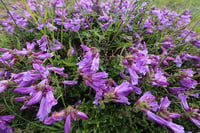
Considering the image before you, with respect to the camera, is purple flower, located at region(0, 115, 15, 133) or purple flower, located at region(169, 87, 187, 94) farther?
purple flower, located at region(169, 87, 187, 94)

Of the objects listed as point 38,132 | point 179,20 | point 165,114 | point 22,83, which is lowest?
point 38,132

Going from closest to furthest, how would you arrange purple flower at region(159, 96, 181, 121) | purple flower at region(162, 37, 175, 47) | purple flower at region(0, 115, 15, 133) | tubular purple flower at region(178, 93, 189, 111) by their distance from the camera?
purple flower at region(159, 96, 181, 121)
purple flower at region(0, 115, 15, 133)
tubular purple flower at region(178, 93, 189, 111)
purple flower at region(162, 37, 175, 47)

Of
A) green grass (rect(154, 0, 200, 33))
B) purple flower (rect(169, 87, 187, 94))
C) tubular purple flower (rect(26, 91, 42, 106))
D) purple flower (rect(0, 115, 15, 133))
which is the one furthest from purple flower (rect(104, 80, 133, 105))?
green grass (rect(154, 0, 200, 33))

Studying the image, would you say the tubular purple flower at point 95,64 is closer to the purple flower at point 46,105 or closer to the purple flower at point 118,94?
the purple flower at point 118,94

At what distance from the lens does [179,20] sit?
2688mm

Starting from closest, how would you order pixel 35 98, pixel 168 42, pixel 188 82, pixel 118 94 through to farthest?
1. pixel 35 98
2. pixel 118 94
3. pixel 188 82
4. pixel 168 42

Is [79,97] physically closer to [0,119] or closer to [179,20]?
[0,119]

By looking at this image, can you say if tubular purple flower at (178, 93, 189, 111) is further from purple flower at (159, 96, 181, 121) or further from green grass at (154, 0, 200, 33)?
green grass at (154, 0, 200, 33)

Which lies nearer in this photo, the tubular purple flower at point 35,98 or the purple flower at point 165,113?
the tubular purple flower at point 35,98

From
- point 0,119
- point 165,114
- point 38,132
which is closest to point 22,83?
point 0,119

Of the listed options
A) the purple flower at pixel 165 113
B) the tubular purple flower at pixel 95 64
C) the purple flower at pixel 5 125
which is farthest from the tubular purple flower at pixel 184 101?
the purple flower at pixel 5 125

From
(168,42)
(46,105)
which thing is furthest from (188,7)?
(46,105)

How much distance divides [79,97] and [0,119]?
0.96 m

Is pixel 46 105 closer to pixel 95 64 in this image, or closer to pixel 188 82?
pixel 95 64
